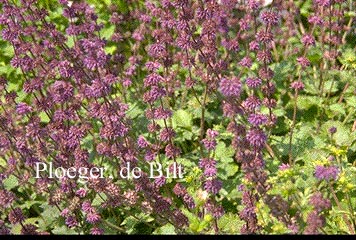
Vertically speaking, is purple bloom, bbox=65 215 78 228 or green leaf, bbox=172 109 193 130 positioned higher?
green leaf, bbox=172 109 193 130

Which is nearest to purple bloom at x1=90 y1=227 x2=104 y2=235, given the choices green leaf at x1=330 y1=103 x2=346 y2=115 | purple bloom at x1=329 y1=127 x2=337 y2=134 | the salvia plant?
the salvia plant

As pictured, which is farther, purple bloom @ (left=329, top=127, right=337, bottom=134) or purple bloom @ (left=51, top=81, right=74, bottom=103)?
purple bloom @ (left=329, top=127, right=337, bottom=134)

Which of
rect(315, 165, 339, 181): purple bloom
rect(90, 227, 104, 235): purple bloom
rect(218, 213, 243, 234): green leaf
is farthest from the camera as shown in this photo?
rect(90, 227, 104, 235): purple bloom

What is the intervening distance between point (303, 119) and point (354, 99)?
0.51m

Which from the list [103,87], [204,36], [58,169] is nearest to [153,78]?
[103,87]

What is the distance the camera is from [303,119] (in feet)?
16.5

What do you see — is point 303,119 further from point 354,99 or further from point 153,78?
point 153,78

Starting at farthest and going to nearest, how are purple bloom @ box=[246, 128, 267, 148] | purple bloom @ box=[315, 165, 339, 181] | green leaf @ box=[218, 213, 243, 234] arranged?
green leaf @ box=[218, 213, 243, 234] < purple bloom @ box=[246, 128, 267, 148] < purple bloom @ box=[315, 165, 339, 181]

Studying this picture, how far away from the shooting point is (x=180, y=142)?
16.1 ft

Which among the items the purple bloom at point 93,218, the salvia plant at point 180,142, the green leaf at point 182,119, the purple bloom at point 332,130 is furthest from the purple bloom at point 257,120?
the green leaf at point 182,119

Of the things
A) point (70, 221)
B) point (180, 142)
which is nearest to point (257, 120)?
point (70, 221)

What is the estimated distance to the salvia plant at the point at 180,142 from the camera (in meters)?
3.42

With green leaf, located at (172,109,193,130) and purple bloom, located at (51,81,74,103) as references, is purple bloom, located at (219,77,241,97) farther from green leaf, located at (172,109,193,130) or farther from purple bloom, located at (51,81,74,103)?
green leaf, located at (172,109,193,130)

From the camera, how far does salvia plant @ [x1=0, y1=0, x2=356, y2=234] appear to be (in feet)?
11.2
